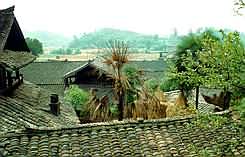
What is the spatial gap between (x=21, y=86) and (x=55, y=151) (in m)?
7.32

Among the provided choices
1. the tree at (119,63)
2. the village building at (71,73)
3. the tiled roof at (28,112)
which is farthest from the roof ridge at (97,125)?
the village building at (71,73)

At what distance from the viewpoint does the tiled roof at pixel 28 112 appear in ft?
33.4

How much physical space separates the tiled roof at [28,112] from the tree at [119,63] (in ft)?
5.30

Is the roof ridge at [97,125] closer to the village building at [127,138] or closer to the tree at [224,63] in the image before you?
the village building at [127,138]

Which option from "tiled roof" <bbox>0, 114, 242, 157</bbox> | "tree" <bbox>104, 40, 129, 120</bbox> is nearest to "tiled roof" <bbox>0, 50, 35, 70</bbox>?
"tree" <bbox>104, 40, 129, 120</bbox>

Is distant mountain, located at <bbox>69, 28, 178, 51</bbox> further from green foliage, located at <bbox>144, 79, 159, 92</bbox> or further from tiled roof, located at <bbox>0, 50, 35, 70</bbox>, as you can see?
tiled roof, located at <bbox>0, 50, 35, 70</bbox>

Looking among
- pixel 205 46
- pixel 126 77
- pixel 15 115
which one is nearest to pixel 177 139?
pixel 205 46

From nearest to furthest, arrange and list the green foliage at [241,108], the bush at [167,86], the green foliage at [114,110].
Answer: the green foliage at [241,108]
the green foliage at [114,110]
the bush at [167,86]

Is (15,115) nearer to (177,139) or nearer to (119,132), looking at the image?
(119,132)

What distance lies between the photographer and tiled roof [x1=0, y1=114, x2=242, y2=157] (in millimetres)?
8227

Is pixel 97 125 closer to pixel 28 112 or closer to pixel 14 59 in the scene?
pixel 28 112

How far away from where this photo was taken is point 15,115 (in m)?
10.7

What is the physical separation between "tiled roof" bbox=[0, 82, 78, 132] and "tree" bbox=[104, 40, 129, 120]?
1616 millimetres

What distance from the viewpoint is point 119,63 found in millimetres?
14070
